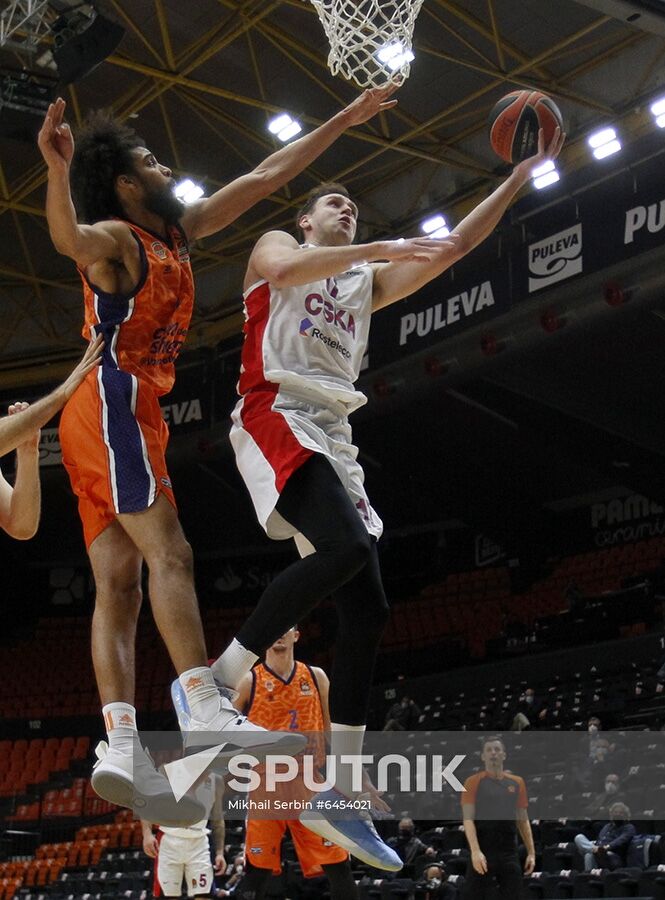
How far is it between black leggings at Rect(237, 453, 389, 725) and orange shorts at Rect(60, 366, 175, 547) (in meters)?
0.51

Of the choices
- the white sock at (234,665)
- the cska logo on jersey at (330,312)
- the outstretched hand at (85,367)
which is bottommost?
the white sock at (234,665)

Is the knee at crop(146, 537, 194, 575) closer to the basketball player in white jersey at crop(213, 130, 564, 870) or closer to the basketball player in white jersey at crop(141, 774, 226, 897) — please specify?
the basketball player in white jersey at crop(213, 130, 564, 870)

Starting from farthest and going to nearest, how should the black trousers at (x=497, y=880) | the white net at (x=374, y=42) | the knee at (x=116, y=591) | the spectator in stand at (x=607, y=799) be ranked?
1. the spectator in stand at (x=607, y=799)
2. the black trousers at (x=497, y=880)
3. the white net at (x=374, y=42)
4. the knee at (x=116, y=591)

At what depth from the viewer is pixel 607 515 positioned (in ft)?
86.7

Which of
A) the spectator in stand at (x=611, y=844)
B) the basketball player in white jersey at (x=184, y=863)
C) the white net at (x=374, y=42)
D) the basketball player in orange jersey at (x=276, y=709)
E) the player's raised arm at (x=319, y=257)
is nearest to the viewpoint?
the player's raised arm at (x=319, y=257)

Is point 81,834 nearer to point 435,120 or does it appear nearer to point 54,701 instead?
point 54,701

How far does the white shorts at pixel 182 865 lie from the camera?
836 cm

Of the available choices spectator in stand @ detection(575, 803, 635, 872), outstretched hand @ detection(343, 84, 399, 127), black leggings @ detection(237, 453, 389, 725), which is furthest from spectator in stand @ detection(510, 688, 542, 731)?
outstretched hand @ detection(343, 84, 399, 127)

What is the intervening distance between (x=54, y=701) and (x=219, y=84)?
48.2 feet

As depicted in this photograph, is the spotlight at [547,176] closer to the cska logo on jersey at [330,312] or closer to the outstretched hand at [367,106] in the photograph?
the outstretched hand at [367,106]

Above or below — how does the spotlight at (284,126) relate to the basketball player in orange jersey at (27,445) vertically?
above

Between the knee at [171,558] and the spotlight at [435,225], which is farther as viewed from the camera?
the spotlight at [435,225]

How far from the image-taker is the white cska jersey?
485 cm

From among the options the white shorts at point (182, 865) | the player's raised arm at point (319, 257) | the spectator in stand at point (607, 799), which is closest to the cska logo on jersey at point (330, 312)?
the player's raised arm at point (319, 257)
